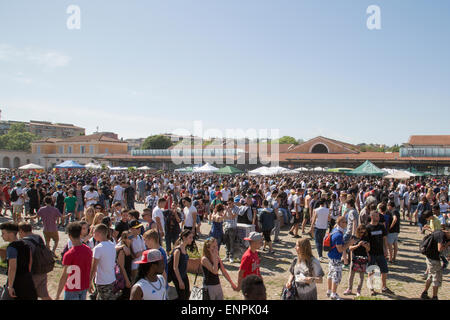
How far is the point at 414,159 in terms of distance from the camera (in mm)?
31203

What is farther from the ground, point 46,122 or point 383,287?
point 46,122

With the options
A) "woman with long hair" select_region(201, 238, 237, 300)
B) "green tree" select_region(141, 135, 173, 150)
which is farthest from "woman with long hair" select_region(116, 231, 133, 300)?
"green tree" select_region(141, 135, 173, 150)

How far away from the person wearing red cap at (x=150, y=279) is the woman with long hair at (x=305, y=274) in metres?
1.54

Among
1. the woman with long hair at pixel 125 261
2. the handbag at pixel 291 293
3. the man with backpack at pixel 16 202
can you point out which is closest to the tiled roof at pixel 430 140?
the man with backpack at pixel 16 202

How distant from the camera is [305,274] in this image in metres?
3.66

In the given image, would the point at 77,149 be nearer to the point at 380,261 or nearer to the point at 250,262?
the point at 380,261

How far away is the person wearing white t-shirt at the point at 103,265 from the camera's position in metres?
3.96

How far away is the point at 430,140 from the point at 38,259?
5793cm

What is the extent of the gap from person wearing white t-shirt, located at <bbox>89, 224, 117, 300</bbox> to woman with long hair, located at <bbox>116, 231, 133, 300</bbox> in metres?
0.18

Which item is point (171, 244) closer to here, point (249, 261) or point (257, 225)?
point (257, 225)

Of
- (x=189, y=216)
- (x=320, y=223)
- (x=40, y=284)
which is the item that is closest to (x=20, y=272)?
(x=40, y=284)

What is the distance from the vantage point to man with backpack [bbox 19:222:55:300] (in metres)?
3.95

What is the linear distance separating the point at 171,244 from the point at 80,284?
382 centimetres
